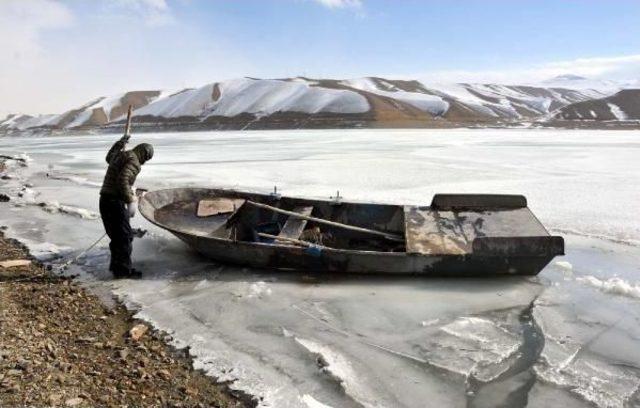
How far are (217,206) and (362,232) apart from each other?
90.3 inches

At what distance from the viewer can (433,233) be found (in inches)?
247

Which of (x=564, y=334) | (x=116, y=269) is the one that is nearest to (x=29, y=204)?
(x=116, y=269)

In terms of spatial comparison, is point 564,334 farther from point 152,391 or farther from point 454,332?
point 152,391

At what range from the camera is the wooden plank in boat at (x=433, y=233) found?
596 centimetres

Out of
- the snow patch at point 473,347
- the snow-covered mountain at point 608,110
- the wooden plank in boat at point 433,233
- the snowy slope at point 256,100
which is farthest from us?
the snowy slope at point 256,100

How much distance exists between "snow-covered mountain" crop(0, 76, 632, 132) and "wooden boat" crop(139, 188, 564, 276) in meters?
48.5

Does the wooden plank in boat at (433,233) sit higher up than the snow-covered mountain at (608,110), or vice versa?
the snow-covered mountain at (608,110)

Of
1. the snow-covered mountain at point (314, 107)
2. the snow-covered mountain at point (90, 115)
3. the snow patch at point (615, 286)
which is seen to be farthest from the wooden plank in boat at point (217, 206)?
the snow-covered mountain at point (90, 115)

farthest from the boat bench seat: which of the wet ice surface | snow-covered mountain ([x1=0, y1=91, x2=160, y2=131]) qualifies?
snow-covered mountain ([x1=0, y1=91, x2=160, y2=131])

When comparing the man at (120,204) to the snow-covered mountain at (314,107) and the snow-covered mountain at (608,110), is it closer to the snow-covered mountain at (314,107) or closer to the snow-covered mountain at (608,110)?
the snow-covered mountain at (314,107)

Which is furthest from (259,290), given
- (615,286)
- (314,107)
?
(314,107)

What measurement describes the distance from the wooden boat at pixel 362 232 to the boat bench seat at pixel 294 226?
1 cm

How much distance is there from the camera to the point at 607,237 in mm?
7375

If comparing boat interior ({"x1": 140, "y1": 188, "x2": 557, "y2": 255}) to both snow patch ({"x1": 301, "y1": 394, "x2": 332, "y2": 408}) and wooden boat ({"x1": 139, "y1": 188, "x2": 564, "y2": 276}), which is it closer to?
wooden boat ({"x1": 139, "y1": 188, "x2": 564, "y2": 276})
